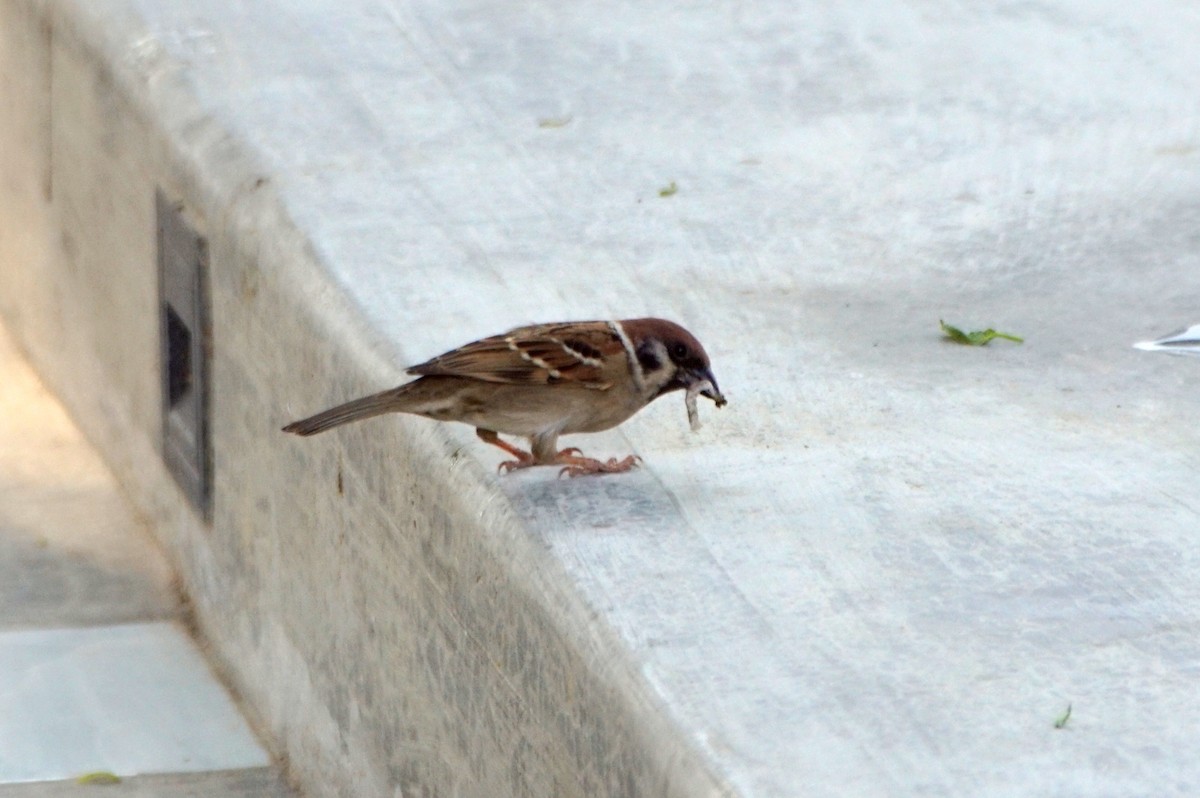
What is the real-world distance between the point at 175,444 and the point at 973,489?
2721mm

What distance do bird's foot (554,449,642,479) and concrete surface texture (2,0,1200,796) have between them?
4 centimetres

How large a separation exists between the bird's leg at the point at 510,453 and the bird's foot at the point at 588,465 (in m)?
0.06

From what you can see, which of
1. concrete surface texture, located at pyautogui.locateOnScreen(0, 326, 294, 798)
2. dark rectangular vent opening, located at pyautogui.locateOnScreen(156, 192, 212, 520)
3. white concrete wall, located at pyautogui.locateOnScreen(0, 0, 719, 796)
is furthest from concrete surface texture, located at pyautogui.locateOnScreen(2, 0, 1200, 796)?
concrete surface texture, located at pyautogui.locateOnScreen(0, 326, 294, 798)

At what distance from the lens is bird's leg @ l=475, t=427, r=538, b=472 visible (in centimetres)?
368

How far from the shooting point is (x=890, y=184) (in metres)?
5.23

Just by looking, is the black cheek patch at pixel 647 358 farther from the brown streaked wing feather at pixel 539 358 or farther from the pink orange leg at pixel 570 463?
the pink orange leg at pixel 570 463

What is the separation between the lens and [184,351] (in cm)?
550

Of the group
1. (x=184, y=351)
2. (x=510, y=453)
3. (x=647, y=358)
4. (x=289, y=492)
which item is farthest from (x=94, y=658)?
(x=647, y=358)

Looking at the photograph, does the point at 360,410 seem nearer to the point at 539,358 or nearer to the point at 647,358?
the point at 539,358

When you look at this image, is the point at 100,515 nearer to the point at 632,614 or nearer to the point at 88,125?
the point at 88,125

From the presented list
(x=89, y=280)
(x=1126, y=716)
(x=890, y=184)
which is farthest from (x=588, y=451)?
(x=89, y=280)

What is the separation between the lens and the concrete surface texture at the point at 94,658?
4.76m

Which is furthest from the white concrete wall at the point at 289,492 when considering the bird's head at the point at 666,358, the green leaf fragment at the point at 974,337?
the green leaf fragment at the point at 974,337

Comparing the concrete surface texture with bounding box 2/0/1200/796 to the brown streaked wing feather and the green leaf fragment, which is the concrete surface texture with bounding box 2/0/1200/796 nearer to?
the green leaf fragment
